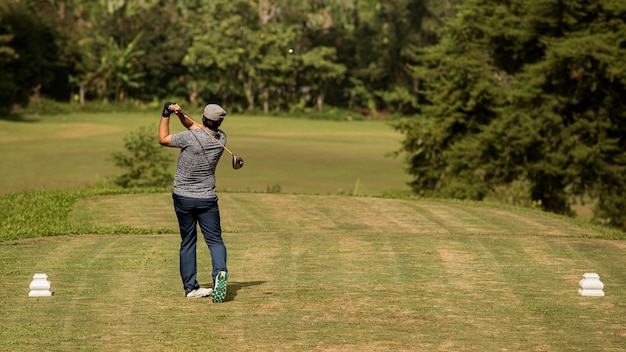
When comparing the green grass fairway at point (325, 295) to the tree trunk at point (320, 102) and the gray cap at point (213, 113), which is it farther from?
the tree trunk at point (320, 102)

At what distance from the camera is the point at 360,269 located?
47.5 feet

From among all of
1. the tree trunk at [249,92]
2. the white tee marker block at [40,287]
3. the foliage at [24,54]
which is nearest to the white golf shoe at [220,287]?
the white tee marker block at [40,287]

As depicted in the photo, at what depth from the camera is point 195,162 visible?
12.0m

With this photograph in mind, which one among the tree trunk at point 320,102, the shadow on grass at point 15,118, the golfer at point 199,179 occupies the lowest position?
the shadow on grass at point 15,118

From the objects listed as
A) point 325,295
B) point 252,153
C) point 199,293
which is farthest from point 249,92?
point 199,293

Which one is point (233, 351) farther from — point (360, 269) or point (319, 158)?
point (319, 158)

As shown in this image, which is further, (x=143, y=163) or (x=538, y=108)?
(x=538, y=108)

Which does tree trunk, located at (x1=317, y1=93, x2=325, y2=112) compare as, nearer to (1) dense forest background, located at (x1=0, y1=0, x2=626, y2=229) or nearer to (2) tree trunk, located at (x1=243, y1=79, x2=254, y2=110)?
(1) dense forest background, located at (x1=0, y1=0, x2=626, y2=229)

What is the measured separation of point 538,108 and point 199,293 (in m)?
30.9

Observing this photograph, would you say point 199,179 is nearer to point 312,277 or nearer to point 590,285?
point 312,277

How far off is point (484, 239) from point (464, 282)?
476 centimetres

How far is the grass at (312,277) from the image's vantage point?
34.2 ft

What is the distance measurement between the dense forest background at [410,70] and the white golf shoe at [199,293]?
78.0 ft

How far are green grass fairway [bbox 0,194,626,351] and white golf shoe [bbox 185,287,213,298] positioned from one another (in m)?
0.11
